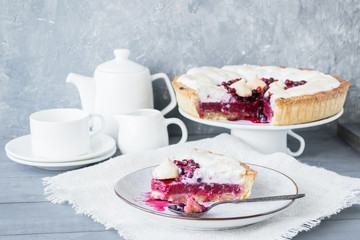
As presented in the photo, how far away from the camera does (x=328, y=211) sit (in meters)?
1.36

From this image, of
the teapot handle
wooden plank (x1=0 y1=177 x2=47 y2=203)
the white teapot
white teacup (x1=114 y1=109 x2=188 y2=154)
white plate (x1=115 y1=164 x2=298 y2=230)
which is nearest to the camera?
white plate (x1=115 y1=164 x2=298 y2=230)

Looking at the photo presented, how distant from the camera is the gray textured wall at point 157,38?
2035mm

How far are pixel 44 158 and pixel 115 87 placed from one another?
39 centimetres

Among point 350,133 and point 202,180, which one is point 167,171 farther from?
point 350,133

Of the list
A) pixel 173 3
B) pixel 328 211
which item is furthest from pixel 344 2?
pixel 328 211

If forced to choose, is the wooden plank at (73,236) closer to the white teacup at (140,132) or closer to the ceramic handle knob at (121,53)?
the white teacup at (140,132)

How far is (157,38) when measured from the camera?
209cm

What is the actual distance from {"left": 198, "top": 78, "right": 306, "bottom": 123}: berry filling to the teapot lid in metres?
0.29

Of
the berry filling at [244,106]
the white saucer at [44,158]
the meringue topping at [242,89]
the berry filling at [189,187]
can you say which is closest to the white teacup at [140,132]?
the white saucer at [44,158]

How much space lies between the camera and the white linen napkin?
125 cm

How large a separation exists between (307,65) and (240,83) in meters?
0.44

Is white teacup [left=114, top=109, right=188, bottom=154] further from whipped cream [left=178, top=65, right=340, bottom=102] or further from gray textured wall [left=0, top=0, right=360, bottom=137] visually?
gray textured wall [left=0, top=0, right=360, bottom=137]

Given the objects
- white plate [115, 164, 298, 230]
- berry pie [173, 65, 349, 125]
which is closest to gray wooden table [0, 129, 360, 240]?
white plate [115, 164, 298, 230]

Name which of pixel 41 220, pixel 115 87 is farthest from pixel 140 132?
pixel 41 220
